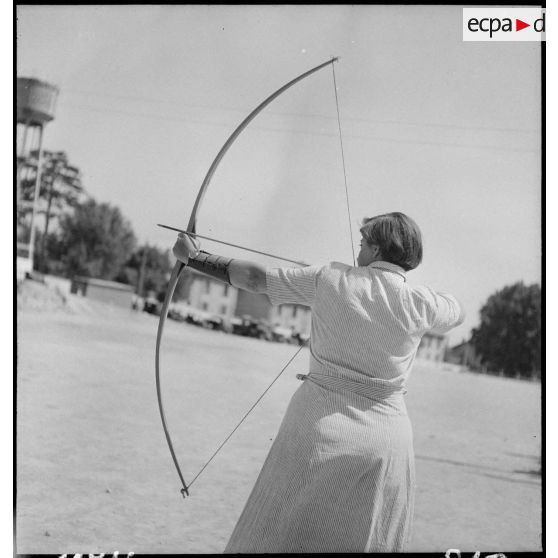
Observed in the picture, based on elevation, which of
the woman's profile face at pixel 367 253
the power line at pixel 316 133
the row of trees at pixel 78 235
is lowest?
the woman's profile face at pixel 367 253

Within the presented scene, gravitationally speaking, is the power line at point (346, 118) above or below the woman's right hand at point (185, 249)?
above

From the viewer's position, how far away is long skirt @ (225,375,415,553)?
1.59 m

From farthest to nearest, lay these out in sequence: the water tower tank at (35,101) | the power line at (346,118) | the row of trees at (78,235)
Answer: the row of trees at (78,235)
the power line at (346,118)
the water tower tank at (35,101)

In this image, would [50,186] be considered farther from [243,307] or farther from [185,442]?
[243,307]

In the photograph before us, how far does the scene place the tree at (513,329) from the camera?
3.40m

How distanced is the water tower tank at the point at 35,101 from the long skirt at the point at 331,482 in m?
1.60

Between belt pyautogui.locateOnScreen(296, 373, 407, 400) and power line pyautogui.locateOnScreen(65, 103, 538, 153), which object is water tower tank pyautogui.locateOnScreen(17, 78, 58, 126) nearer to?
power line pyautogui.locateOnScreen(65, 103, 538, 153)

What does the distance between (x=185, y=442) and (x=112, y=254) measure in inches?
133

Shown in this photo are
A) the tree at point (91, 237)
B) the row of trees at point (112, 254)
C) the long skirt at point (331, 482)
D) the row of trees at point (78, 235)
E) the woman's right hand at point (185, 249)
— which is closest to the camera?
the long skirt at point (331, 482)

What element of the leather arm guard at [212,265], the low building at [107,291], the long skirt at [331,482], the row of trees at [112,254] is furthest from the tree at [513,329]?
the low building at [107,291]

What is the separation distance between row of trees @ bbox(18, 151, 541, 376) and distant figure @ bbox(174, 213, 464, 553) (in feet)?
4.88

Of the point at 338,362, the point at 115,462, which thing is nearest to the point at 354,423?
the point at 338,362

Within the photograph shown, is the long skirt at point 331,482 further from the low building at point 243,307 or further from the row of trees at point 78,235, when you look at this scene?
the low building at point 243,307

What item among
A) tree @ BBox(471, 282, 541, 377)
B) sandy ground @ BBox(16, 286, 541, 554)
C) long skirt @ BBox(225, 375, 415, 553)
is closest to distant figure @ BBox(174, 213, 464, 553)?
long skirt @ BBox(225, 375, 415, 553)
